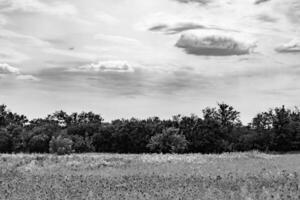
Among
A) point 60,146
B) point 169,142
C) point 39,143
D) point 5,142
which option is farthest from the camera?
point 5,142

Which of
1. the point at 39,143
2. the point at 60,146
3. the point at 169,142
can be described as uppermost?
the point at 169,142

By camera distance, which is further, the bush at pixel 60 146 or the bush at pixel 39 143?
the bush at pixel 39 143

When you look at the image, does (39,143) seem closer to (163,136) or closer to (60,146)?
(60,146)

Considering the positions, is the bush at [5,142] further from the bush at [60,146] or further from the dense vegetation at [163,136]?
the bush at [60,146]

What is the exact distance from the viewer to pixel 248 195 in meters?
9.59

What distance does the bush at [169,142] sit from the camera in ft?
182

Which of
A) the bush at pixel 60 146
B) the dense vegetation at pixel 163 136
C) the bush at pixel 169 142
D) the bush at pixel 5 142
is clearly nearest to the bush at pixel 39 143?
the dense vegetation at pixel 163 136

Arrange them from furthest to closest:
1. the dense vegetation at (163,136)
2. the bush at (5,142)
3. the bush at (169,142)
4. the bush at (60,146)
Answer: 1. the bush at (5,142)
2. the dense vegetation at (163,136)
3. the bush at (169,142)
4. the bush at (60,146)

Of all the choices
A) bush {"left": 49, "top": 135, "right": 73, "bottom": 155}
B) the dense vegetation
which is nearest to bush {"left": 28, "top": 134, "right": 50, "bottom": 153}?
the dense vegetation

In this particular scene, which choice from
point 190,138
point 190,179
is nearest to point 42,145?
point 190,138

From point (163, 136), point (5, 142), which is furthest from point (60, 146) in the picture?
point (5, 142)

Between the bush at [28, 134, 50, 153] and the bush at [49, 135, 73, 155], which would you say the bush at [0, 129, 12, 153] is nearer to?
the bush at [28, 134, 50, 153]

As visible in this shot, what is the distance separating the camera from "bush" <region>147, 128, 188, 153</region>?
55.4m

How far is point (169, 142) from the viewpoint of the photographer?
57344 millimetres
